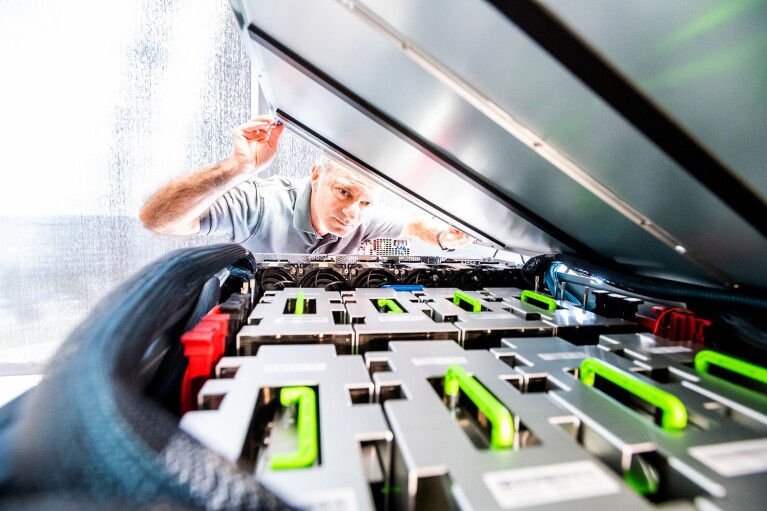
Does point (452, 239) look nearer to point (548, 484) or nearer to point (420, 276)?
point (420, 276)

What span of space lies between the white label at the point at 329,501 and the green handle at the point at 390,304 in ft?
2.31

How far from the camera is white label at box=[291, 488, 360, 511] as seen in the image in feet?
1.19

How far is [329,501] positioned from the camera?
0.37 m

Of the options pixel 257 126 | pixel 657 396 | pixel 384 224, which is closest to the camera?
pixel 657 396

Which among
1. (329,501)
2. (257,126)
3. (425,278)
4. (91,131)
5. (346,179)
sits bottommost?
(329,501)

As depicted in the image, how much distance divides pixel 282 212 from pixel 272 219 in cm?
9

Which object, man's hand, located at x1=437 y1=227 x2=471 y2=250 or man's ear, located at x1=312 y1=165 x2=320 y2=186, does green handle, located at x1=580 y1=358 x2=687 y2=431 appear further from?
man's ear, located at x1=312 y1=165 x2=320 y2=186

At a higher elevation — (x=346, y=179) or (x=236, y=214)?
(x=346, y=179)

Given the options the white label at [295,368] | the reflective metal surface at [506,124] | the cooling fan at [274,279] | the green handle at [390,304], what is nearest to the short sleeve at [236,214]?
the cooling fan at [274,279]

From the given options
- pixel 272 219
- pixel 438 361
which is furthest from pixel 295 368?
pixel 272 219

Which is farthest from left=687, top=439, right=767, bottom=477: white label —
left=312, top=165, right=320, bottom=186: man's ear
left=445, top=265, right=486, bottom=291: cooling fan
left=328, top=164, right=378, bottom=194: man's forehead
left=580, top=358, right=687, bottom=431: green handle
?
left=312, top=165, right=320, bottom=186: man's ear

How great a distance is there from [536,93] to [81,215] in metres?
2.99

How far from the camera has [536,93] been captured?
72cm

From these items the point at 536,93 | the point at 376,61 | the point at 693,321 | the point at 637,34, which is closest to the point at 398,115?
the point at 376,61
